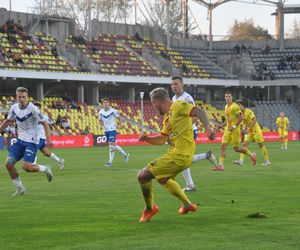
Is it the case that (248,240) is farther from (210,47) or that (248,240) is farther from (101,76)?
(210,47)

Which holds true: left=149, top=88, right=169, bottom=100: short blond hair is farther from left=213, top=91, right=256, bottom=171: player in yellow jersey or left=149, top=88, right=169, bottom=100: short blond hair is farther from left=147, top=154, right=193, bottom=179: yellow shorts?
left=213, top=91, right=256, bottom=171: player in yellow jersey

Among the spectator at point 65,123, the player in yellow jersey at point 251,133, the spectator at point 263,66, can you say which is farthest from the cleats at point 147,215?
the spectator at point 263,66

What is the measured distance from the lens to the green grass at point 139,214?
888 centimetres

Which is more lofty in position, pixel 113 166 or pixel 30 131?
pixel 30 131

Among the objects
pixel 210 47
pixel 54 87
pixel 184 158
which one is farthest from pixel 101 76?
pixel 184 158

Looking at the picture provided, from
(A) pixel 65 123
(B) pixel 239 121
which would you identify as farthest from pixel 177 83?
(A) pixel 65 123

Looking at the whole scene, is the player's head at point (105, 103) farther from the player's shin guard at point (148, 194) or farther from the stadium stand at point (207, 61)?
the stadium stand at point (207, 61)

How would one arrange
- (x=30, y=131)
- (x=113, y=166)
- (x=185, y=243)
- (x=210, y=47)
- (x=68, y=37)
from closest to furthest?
(x=185, y=243)
(x=30, y=131)
(x=113, y=166)
(x=68, y=37)
(x=210, y=47)

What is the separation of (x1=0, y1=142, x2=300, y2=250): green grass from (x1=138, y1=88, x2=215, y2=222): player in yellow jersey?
1.20 feet

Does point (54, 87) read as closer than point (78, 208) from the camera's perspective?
No

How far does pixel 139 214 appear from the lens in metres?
11.5

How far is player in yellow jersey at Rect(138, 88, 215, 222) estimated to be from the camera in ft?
35.1

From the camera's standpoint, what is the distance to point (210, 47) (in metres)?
78.1

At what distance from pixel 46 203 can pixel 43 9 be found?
56.2m
